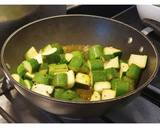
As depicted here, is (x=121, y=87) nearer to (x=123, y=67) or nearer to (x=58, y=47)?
(x=123, y=67)

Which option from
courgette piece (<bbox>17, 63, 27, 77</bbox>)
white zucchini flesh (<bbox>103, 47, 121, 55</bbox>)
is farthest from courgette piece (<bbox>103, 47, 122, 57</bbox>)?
courgette piece (<bbox>17, 63, 27, 77</bbox>)

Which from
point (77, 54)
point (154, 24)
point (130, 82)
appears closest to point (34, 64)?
point (77, 54)

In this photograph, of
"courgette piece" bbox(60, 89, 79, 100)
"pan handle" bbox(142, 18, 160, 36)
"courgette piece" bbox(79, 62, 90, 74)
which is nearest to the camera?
"courgette piece" bbox(60, 89, 79, 100)

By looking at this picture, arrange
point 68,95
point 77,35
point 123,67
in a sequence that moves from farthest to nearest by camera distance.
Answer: point 77,35 < point 123,67 < point 68,95

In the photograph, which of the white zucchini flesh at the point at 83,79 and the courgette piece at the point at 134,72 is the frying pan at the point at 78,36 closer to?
the courgette piece at the point at 134,72

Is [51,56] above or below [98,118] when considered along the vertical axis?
above

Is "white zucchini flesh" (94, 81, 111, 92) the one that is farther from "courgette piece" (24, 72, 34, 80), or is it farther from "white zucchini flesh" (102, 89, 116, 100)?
"courgette piece" (24, 72, 34, 80)
